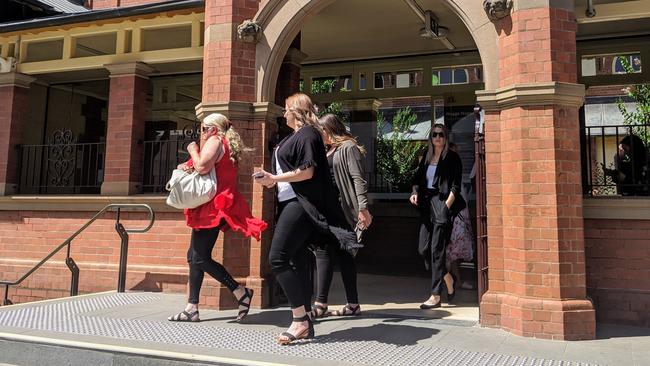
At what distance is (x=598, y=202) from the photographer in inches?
192

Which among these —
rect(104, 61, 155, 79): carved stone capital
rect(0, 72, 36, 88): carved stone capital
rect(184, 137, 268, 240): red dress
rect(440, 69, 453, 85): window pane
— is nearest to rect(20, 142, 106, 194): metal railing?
rect(0, 72, 36, 88): carved stone capital

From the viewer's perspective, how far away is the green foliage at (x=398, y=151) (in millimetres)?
11305

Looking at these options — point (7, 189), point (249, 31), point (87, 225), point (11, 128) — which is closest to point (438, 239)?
point (249, 31)

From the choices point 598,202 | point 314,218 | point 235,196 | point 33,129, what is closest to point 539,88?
point 598,202

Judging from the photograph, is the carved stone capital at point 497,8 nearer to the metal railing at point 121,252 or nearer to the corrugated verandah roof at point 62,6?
the metal railing at point 121,252

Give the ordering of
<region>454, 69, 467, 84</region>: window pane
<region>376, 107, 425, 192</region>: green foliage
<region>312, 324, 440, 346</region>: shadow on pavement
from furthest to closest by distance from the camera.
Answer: <region>376, 107, 425, 192</region>: green foliage → <region>454, 69, 467, 84</region>: window pane → <region>312, 324, 440, 346</region>: shadow on pavement

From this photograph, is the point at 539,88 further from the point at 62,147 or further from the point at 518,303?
the point at 62,147

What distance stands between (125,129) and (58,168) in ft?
4.93

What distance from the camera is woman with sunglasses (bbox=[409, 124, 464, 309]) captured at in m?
5.37

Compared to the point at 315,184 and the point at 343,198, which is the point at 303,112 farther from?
the point at 343,198

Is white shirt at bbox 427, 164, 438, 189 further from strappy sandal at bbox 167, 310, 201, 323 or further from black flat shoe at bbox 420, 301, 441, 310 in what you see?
strappy sandal at bbox 167, 310, 201, 323

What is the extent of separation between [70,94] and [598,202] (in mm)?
9952

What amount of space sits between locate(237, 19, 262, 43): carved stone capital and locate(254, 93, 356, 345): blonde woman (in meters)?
1.85

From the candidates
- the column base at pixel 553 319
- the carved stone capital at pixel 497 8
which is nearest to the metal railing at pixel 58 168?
the carved stone capital at pixel 497 8
